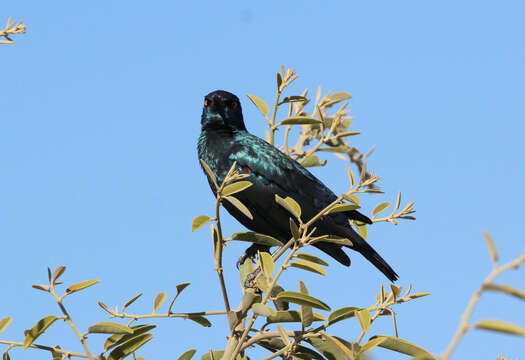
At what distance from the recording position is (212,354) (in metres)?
3.00

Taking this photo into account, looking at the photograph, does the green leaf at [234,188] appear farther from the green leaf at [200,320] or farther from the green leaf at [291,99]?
the green leaf at [291,99]

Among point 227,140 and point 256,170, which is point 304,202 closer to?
point 256,170

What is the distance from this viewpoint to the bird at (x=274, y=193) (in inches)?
178

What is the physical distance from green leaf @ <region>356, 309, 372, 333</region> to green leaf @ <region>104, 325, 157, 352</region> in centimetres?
84

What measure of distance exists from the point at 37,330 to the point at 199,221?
2.36ft

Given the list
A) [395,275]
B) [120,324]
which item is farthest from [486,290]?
[395,275]

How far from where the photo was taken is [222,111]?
530cm

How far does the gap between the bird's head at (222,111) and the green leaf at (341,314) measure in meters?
2.78

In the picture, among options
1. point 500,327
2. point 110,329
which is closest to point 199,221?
point 110,329

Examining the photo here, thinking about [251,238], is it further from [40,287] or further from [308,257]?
[40,287]

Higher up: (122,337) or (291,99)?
(291,99)

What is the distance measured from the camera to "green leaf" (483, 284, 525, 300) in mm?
1023

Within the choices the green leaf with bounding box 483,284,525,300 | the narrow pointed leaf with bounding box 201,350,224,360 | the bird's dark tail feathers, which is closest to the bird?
the bird's dark tail feathers

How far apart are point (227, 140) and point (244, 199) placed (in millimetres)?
569
